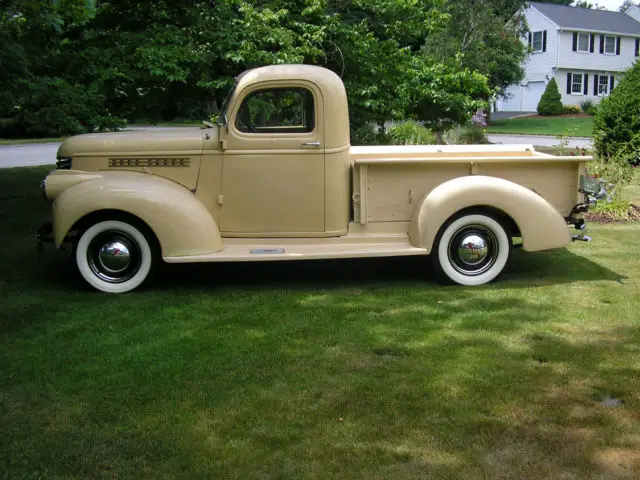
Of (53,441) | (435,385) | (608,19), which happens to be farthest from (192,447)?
(608,19)

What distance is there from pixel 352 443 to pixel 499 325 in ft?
7.14

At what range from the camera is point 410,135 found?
52.9ft

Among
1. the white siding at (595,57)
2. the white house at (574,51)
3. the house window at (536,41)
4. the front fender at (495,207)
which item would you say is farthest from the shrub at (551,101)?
the front fender at (495,207)

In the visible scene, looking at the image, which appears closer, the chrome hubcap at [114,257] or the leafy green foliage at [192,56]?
the chrome hubcap at [114,257]

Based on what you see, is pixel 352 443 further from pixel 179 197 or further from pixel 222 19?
pixel 222 19

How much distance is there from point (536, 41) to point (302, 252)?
46.8 m

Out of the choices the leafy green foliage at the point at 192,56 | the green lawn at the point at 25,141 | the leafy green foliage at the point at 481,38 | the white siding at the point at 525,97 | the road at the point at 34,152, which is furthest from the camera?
the white siding at the point at 525,97

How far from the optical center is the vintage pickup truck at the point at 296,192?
20.7 feet

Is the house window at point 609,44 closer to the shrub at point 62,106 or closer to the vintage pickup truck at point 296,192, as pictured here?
the shrub at point 62,106

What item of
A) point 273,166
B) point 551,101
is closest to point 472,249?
Result: point 273,166

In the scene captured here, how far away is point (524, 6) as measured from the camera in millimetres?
→ 40750

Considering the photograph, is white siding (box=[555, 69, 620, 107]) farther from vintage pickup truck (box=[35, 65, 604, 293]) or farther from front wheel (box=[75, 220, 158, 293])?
front wheel (box=[75, 220, 158, 293])

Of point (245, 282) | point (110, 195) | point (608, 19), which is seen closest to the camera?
point (110, 195)

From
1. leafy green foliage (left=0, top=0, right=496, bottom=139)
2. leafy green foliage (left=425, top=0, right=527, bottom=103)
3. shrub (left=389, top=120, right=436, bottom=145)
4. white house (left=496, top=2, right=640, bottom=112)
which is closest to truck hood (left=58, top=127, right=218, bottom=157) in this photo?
leafy green foliage (left=0, top=0, right=496, bottom=139)
